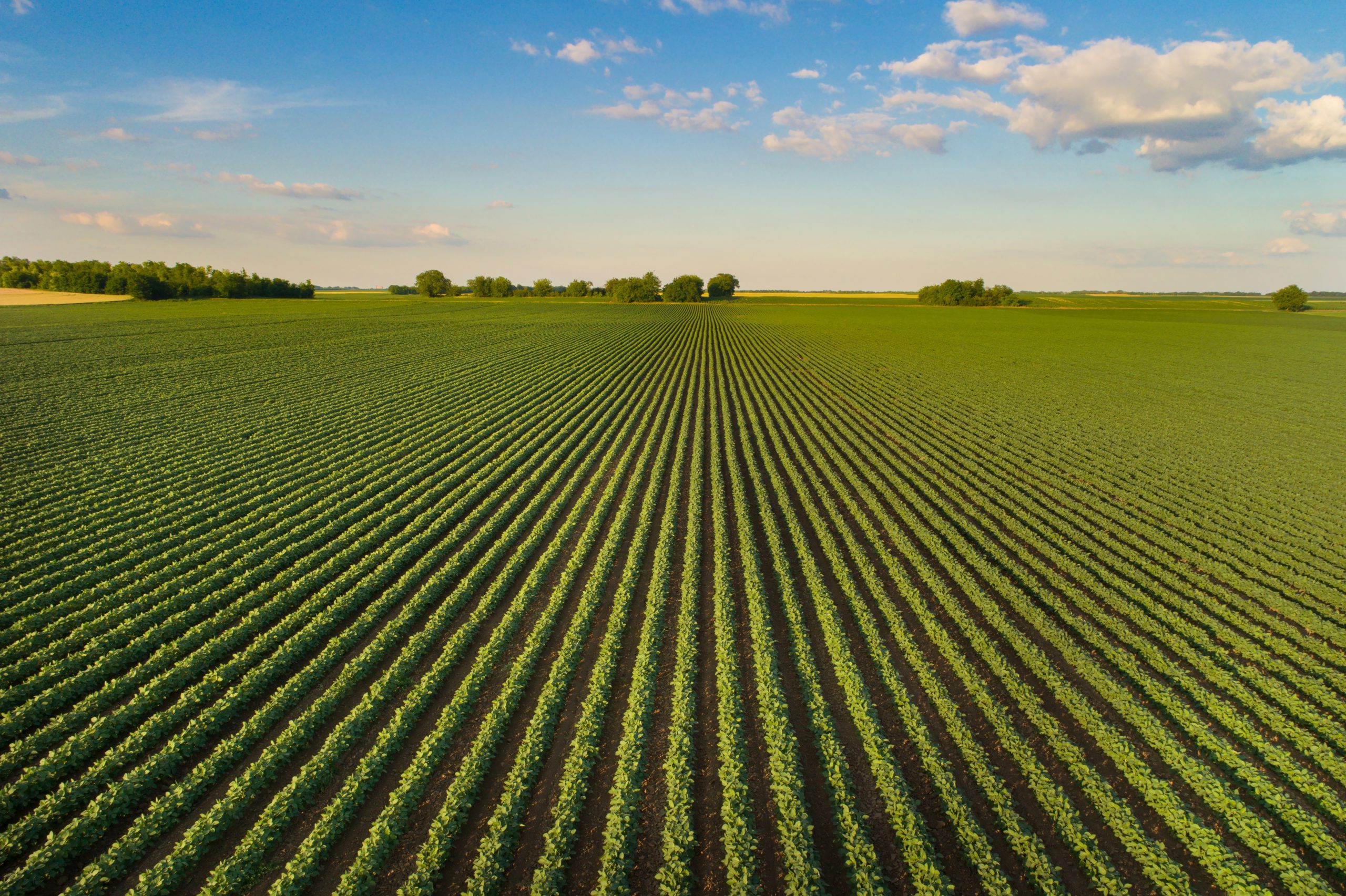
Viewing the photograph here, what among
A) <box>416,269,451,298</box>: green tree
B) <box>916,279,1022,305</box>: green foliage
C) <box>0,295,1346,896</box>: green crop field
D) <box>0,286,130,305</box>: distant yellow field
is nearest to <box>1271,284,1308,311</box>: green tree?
<box>916,279,1022,305</box>: green foliage

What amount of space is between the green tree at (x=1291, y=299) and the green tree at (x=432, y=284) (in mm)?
171514

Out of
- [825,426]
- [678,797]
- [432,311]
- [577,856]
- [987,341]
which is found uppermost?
[432,311]

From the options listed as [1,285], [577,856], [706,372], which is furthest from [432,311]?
[577,856]

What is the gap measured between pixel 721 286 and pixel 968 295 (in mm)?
70503

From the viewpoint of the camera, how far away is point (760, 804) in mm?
7621

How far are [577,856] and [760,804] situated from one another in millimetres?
2687

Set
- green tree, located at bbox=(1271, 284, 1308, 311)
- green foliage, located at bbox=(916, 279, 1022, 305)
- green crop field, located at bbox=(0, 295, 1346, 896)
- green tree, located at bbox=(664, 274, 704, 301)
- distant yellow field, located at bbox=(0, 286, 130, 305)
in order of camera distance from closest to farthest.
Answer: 1. green crop field, located at bbox=(0, 295, 1346, 896)
2. distant yellow field, located at bbox=(0, 286, 130, 305)
3. green tree, located at bbox=(1271, 284, 1308, 311)
4. green foliage, located at bbox=(916, 279, 1022, 305)
5. green tree, located at bbox=(664, 274, 704, 301)

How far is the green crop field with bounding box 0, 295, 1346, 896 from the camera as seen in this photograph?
22.4 feet

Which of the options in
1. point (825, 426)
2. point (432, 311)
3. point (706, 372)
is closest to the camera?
point (825, 426)

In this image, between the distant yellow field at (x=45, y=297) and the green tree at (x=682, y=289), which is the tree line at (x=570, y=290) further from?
the distant yellow field at (x=45, y=297)

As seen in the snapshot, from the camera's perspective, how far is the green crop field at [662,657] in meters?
6.81

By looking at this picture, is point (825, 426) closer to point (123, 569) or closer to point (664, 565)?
point (664, 565)

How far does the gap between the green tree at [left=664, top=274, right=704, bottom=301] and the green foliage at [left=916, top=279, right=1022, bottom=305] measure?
57482 mm

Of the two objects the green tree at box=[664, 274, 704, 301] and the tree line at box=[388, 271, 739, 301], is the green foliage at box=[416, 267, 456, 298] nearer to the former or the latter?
the tree line at box=[388, 271, 739, 301]
